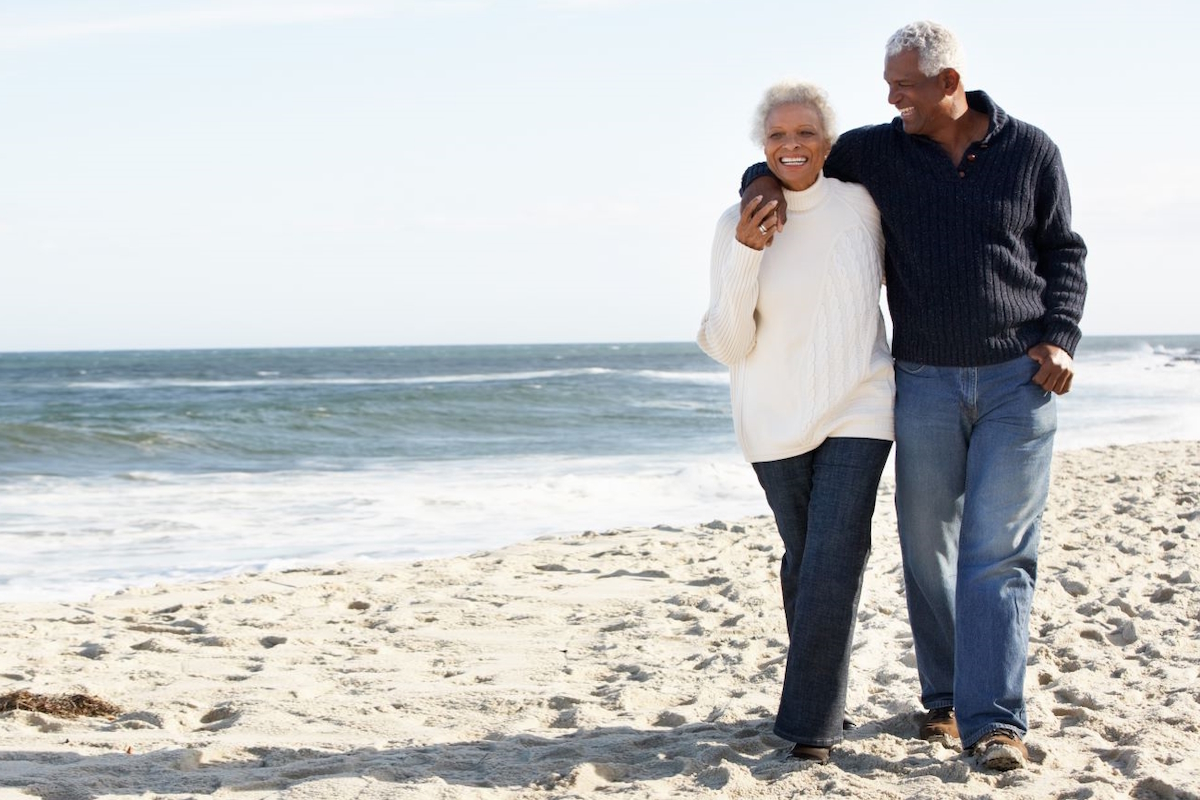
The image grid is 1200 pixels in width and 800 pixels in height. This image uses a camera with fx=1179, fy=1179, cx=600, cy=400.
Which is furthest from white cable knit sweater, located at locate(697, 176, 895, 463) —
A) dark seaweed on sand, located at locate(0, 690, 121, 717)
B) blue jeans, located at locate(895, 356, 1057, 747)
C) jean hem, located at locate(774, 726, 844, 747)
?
dark seaweed on sand, located at locate(0, 690, 121, 717)

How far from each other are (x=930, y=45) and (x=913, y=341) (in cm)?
72

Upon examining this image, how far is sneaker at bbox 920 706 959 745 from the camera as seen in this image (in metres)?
3.13

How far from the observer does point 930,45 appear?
9.29ft

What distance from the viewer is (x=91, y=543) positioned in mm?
7887

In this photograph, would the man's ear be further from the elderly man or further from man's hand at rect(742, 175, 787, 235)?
man's hand at rect(742, 175, 787, 235)

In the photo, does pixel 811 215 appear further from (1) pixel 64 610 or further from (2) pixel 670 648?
(1) pixel 64 610

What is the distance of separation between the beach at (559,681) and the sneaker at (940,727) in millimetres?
87

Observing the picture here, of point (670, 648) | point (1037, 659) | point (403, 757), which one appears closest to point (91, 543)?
point (670, 648)

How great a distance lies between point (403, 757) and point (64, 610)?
302 cm

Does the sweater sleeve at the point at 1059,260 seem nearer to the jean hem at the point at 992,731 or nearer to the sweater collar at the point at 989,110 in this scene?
the sweater collar at the point at 989,110

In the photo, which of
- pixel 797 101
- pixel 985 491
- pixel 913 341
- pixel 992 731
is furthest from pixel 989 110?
pixel 992 731

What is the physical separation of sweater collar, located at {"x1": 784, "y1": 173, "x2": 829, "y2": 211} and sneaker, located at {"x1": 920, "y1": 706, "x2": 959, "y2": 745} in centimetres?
141

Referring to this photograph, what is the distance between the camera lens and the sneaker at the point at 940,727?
3.13 metres

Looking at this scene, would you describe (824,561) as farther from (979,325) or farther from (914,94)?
(914,94)
